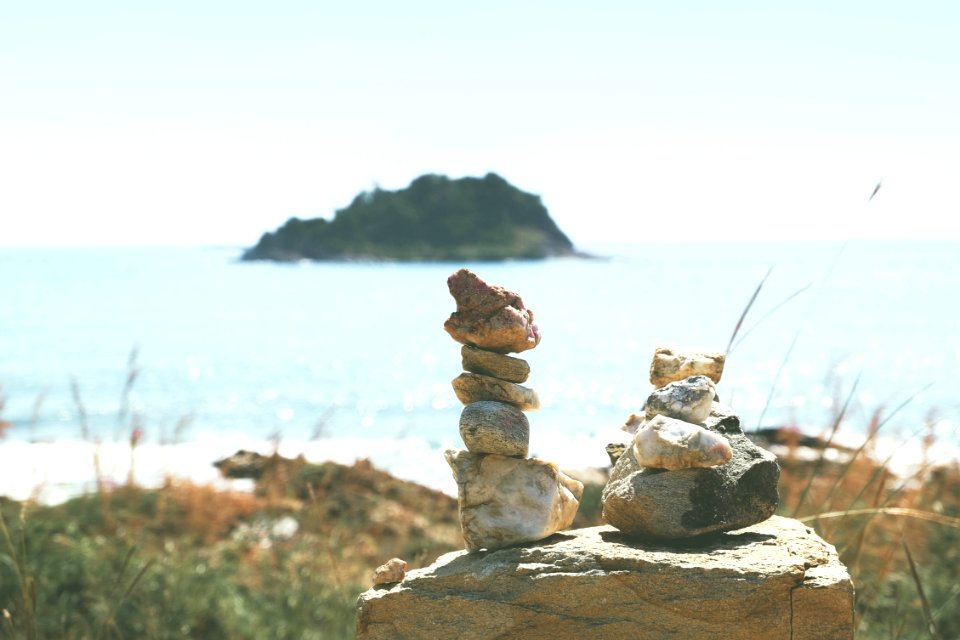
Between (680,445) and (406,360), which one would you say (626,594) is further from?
(406,360)

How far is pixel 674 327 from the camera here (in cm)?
3325

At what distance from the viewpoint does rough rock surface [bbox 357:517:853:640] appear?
2689 mm

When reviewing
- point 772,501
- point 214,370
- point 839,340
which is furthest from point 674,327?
point 772,501

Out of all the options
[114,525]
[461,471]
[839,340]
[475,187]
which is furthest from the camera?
[475,187]

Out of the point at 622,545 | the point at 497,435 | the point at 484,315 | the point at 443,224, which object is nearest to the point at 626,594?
the point at 622,545

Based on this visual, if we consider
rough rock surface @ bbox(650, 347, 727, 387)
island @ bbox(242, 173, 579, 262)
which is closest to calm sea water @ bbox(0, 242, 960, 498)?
rough rock surface @ bbox(650, 347, 727, 387)

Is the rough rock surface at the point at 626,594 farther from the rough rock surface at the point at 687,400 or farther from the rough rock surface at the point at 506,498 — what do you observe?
the rough rock surface at the point at 687,400

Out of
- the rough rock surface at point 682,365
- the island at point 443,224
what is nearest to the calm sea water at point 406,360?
the rough rock surface at point 682,365

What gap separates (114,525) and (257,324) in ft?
103

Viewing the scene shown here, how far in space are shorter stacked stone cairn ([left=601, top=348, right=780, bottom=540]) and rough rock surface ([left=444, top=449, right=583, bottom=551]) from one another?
0.64 ft

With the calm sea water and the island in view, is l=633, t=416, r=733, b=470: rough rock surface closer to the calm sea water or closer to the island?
the calm sea water

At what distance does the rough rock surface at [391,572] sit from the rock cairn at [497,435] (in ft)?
0.74

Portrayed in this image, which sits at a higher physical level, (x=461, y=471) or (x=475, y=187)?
(x=475, y=187)

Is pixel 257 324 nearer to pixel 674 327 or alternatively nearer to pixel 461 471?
pixel 674 327
